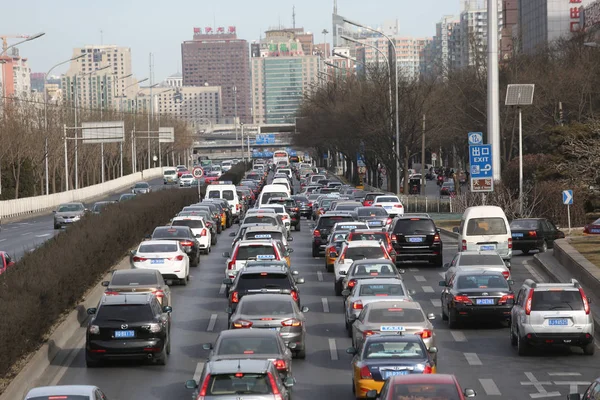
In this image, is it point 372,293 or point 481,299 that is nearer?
point 372,293

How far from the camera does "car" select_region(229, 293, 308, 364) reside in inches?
833

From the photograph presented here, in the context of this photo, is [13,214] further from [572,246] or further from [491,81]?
[572,246]

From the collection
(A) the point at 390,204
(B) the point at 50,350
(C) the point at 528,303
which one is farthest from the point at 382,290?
(A) the point at 390,204

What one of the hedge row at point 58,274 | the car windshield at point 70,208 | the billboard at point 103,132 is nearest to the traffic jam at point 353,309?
the hedge row at point 58,274

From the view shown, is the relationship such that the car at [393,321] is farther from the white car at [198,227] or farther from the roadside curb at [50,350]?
the white car at [198,227]

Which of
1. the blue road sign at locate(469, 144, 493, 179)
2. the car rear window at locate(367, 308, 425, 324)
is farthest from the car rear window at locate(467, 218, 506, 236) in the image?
the car rear window at locate(367, 308, 425, 324)

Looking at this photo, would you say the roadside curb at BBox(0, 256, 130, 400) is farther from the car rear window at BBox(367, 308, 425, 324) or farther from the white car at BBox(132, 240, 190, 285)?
the car rear window at BBox(367, 308, 425, 324)

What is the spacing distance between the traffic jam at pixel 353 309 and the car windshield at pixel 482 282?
32mm

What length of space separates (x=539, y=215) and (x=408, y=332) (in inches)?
1314

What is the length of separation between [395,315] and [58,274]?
8.73m

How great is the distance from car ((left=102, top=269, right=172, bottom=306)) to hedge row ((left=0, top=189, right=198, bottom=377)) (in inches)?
44.5

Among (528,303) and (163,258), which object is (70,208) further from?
(528,303)

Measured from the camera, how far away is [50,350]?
2322 cm

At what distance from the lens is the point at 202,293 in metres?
33.6
